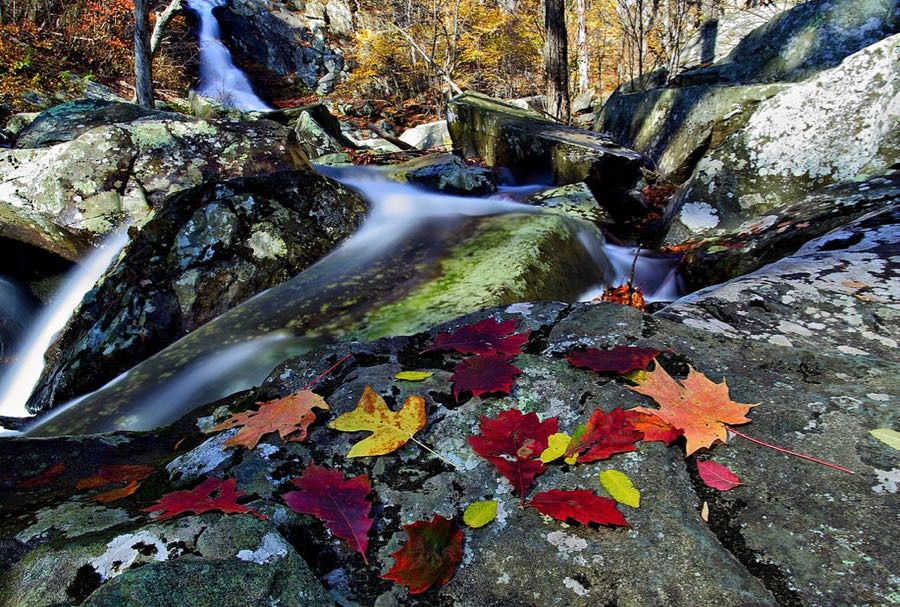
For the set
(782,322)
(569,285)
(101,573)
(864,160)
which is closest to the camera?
(101,573)

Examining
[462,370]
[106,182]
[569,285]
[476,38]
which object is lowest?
[569,285]

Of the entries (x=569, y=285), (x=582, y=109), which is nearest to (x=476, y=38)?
(x=582, y=109)

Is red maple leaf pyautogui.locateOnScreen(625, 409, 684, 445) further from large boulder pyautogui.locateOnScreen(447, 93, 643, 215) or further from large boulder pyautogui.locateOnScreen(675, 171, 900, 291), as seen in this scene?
large boulder pyautogui.locateOnScreen(447, 93, 643, 215)

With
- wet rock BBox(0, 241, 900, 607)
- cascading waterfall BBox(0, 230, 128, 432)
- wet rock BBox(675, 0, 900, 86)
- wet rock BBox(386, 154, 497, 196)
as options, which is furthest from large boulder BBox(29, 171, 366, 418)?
wet rock BBox(675, 0, 900, 86)

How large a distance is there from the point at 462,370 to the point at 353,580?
749mm

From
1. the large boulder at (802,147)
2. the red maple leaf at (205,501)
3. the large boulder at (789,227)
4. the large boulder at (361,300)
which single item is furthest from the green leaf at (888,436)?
the large boulder at (802,147)

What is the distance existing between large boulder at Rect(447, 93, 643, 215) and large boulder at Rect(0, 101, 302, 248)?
137 inches

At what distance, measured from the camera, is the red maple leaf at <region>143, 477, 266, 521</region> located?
1.12 metres

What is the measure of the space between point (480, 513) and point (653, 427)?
0.53 metres

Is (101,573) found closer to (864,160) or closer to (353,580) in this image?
(353,580)

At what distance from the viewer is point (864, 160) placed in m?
4.39

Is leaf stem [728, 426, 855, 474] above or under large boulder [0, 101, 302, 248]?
under

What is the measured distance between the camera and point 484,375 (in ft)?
5.24

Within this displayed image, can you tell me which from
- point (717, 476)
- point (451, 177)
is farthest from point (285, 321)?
point (451, 177)
